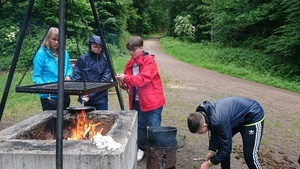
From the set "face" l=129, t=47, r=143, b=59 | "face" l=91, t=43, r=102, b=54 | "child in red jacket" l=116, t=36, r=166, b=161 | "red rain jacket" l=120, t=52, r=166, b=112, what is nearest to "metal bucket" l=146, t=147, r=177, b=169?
"child in red jacket" l=116, t=36, r=166, b=161

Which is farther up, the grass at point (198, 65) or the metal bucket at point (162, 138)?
the metal bucket at point (162, 138)

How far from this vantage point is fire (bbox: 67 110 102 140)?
3.04 meters

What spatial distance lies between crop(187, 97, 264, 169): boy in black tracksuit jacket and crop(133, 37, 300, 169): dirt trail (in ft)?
3.71

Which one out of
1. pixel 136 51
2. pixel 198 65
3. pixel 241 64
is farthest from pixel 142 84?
pixel 198 65

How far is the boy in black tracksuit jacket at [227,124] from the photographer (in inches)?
105

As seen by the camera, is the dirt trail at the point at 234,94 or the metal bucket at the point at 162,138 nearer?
the metal bucket at the point at 162,138

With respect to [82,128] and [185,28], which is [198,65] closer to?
[82,128]

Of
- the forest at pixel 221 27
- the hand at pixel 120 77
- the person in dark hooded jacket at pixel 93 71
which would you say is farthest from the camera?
the forest at pixel 221 27

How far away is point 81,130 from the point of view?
309 cm

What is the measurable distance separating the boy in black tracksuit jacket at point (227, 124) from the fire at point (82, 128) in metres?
1.10

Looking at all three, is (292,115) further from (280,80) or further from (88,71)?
(88,71)

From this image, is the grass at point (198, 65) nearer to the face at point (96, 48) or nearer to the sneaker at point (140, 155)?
the sneaker at point (140, 155)

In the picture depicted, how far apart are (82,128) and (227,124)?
153cm

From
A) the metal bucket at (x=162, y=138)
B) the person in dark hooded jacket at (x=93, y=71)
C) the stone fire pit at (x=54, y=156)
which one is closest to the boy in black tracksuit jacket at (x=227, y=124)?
the metal bucket at (x=162, y=138)
